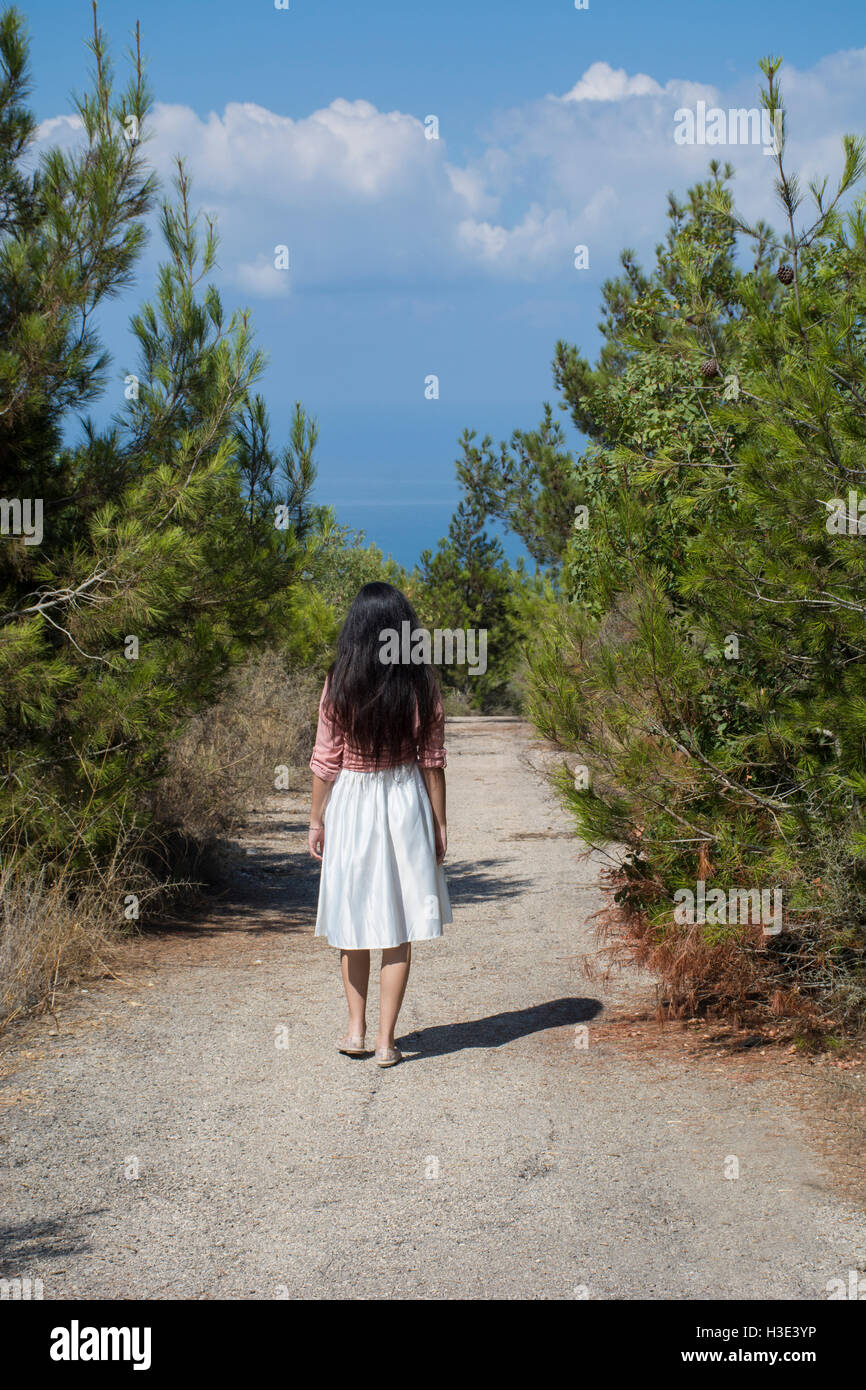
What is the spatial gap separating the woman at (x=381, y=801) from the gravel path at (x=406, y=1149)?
0.57 m

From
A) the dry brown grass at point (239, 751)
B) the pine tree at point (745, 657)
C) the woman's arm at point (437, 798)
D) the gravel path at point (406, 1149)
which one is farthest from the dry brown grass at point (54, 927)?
the pine tree at point (745, 657)

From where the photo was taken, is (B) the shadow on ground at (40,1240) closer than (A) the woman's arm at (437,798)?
Yes

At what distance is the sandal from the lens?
5.17 m

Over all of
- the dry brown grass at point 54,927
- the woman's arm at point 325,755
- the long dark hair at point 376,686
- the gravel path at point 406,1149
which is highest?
the long dark hair at point 376,686

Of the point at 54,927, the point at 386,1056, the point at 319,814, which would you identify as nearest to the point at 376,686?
the point at 319,814

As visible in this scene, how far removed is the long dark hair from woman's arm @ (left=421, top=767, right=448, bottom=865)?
0.16 metres

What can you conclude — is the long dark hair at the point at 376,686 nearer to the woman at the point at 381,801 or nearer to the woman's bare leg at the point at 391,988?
the woman at the point at 381,801

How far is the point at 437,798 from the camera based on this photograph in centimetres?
527

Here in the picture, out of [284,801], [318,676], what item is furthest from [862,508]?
[318,676]

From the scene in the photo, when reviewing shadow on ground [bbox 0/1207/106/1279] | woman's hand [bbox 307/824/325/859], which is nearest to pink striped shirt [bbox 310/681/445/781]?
woman's hand [bbox 307/824/325/859]

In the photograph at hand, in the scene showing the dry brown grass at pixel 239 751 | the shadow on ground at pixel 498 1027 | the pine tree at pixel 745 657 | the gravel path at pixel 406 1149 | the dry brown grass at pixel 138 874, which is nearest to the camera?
the gravel path at pixel 406 1149

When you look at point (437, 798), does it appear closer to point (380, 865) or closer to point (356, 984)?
point (380, 865)

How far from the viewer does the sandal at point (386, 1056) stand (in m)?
5.17

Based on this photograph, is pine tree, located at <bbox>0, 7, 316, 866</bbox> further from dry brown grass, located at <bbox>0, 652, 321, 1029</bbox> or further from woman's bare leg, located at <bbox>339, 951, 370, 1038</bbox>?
woman's bare leg, located at <bbox>339, 951, 370, 1038</bbox>
